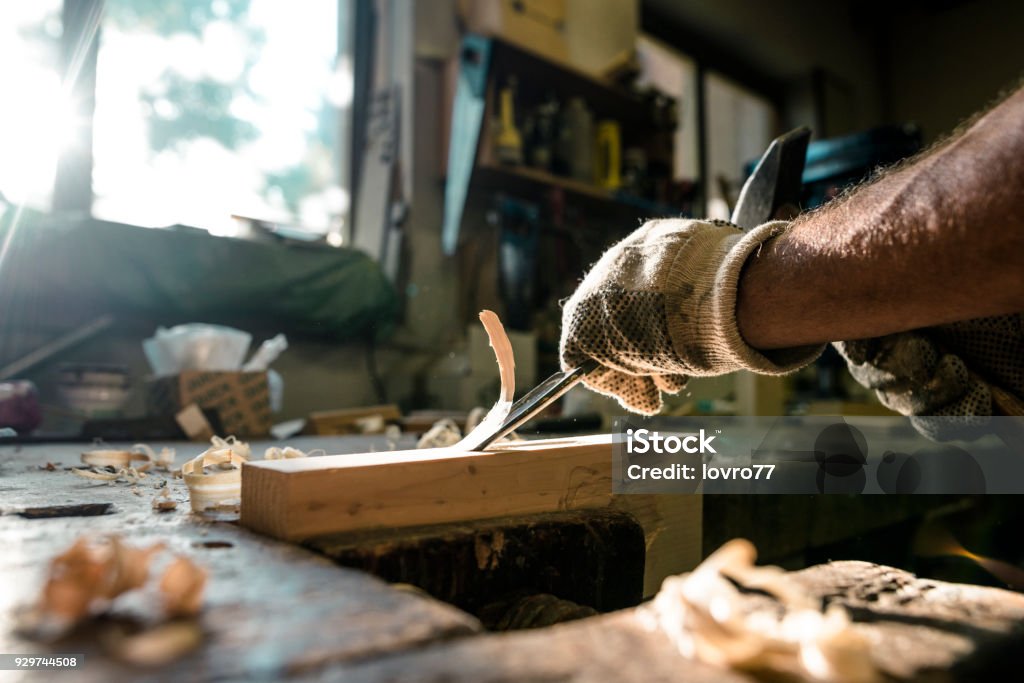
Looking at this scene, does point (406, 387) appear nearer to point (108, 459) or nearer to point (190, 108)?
point (190, 108)

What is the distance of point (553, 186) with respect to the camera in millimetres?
3273

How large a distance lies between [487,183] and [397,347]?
0.90m

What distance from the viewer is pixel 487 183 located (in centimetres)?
321

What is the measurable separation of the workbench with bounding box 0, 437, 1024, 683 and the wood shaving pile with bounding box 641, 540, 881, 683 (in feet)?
0.04

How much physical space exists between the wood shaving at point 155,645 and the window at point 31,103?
2.58m

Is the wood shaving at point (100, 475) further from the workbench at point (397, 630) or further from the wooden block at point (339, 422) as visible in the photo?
the wooden block at point (339, 422)

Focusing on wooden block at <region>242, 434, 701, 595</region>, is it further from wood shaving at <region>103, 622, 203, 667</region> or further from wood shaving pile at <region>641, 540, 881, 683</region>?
wood shaving pile at <region>641, 540, 881, 683</region>

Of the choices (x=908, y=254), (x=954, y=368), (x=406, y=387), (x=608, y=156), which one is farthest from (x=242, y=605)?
(x=608, y=156)

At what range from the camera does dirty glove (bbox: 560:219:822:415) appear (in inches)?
35.4

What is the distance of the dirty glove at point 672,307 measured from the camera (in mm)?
899

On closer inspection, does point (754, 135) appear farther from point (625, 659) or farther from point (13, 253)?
point (625, 659)

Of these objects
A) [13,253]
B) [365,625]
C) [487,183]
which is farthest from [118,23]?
[365,625]

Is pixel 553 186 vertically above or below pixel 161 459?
above

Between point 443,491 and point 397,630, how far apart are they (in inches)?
14.4
